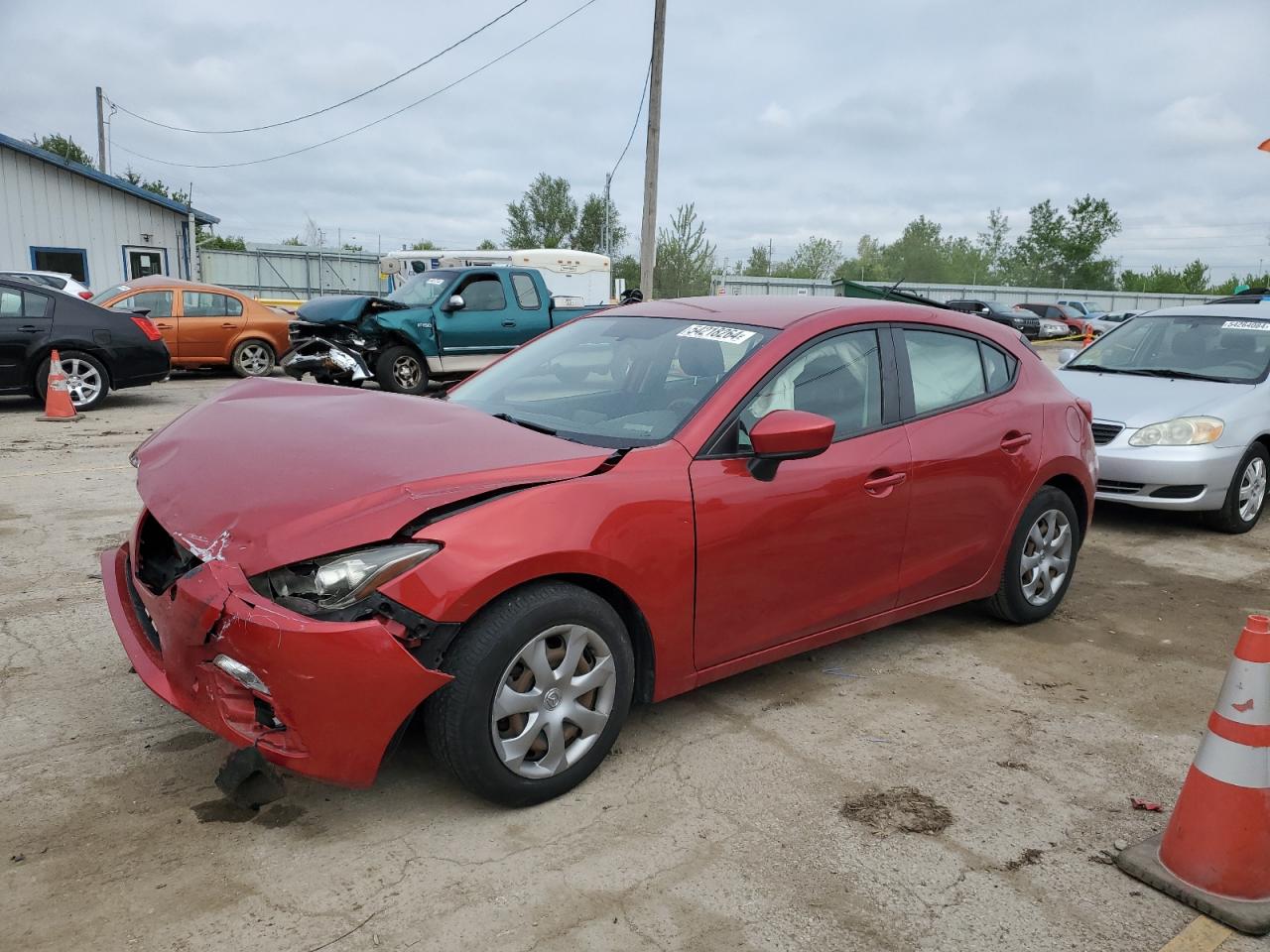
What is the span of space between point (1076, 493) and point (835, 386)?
1.86m

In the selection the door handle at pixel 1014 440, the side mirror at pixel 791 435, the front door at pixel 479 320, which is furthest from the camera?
the front door at pixel 479 320

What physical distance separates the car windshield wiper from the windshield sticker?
763mm

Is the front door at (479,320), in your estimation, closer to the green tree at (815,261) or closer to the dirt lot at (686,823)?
the dirt lot at (686,823)

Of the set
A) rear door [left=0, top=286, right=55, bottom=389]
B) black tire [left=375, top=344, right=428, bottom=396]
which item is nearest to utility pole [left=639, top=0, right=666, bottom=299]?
black tire [left=375, top=344, right=428, bottom=396]

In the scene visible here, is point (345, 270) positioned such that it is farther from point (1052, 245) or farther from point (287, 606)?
point (1052, 245)

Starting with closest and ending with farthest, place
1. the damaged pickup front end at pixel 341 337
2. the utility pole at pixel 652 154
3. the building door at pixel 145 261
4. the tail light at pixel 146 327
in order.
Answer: the tail light at pixel 146 327
the damaged pickup front end at pixel 341 337
the utility pole at pixel 652 154
the building door at pixel 145 261

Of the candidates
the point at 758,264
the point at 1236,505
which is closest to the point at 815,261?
the point at 758,264

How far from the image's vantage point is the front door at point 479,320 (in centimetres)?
1391

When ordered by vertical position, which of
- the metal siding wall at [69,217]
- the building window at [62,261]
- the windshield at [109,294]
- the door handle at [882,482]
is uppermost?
the metal siding wall at [69,217]

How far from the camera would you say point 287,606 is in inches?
104

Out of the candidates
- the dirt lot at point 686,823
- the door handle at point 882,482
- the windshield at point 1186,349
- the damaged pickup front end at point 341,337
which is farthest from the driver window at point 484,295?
the door handle at point 882,482

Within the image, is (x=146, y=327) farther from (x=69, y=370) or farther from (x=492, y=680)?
(x=492, y=680)

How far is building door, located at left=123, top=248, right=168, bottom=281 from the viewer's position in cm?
2609

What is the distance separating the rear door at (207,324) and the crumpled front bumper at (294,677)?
1343cm
